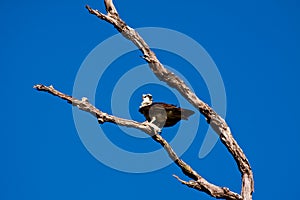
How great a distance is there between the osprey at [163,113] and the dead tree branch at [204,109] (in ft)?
0.76

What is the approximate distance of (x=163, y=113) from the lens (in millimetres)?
4617

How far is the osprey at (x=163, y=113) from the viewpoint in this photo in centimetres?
448

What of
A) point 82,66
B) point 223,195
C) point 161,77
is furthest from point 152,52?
point 82,66

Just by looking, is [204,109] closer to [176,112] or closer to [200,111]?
[200,111]

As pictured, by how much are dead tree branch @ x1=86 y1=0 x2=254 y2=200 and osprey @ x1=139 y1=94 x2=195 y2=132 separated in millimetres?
232

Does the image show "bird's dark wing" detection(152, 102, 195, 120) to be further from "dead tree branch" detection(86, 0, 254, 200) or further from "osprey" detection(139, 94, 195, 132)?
"dead tree branch" detection(86, 0, 254, 200)

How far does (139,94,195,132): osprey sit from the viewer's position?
14.7ft

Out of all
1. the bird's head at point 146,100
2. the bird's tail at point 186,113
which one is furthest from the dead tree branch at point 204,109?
the bird's head at point 146,100

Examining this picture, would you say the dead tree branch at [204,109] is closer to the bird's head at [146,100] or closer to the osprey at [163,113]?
the osprey at [163,113]

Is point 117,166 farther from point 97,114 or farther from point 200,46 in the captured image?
point 200,46

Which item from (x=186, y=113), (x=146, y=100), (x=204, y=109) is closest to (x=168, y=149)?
(x=186, y=113)

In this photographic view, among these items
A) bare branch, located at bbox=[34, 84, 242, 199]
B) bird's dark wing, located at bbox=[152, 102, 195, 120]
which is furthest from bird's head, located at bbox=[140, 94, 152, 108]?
bare branch, located at bbox=[34, 84, 242, 199]

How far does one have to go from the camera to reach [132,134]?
15.1 feet

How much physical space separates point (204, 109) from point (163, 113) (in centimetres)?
59
